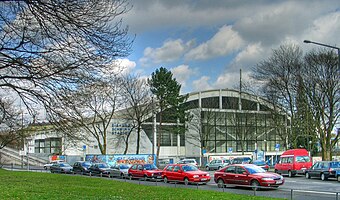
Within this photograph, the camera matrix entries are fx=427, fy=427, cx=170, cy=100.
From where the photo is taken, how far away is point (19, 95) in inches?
602

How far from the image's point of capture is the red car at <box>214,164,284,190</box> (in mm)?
24625

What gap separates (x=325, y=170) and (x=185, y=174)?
11.8 meters

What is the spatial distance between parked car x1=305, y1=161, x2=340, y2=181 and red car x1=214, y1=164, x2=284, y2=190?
9904 millimetres

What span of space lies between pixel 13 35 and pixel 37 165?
66346 millimetres

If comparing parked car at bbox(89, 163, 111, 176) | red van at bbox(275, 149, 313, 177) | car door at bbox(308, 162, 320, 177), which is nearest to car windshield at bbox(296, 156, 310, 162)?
red van at bbox(275, 149, 313, 177)

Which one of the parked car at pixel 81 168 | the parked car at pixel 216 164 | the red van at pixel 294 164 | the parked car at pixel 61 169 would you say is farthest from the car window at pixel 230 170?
the parked car at pixel 216 164

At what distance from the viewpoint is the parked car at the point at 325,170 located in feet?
109

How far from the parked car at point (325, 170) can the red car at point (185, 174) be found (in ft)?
33.2

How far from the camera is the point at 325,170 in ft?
112

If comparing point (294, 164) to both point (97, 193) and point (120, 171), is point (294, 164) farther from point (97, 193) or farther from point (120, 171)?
point (97, 193)

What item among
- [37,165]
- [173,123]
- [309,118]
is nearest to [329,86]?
[309,118]

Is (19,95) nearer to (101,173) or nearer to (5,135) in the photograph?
(101,173)

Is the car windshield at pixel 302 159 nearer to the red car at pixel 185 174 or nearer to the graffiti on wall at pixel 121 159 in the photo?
the red car at pixel 185 174

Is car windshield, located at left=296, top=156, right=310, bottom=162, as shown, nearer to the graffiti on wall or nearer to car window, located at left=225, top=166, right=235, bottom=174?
car window, located at left=225, top=166, right=235, bottom=174
